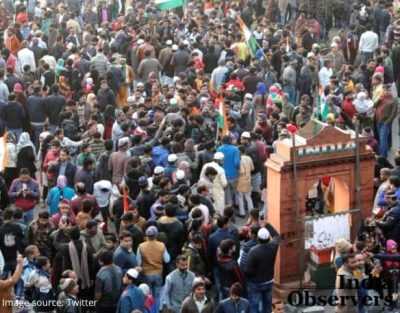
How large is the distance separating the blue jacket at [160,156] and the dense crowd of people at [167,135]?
0.02 metres

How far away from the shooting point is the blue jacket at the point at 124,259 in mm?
12664

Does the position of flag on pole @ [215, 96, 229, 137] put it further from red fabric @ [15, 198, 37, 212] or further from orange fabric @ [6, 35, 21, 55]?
orange fabric @ [6, 35, 21, 55]

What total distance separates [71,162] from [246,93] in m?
5.35

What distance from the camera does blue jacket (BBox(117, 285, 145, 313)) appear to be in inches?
463

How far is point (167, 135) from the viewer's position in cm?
1722

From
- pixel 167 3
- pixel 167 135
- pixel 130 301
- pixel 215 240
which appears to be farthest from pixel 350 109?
pixel 130 301

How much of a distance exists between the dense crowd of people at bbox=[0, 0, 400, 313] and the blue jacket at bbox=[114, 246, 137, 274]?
1 centimetres

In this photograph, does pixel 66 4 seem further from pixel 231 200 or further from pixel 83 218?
pixel 83 218

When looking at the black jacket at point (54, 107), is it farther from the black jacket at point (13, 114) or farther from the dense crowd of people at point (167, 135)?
the black jacket at point (13, 114)

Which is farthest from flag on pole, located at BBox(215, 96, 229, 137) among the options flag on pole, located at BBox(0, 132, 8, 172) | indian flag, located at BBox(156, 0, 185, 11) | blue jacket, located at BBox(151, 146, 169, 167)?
indian flag, located at BBox(156, 0, 185, 11)

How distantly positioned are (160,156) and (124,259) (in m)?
3.81

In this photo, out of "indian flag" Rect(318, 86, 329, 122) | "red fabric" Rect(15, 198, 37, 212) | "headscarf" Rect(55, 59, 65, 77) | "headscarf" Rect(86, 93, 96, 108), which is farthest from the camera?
"headscarf" Rect(55, 59, 65, 77)

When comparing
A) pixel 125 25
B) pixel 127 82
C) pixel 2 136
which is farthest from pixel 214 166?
pixel 125 25

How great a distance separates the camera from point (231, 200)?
17438 millimetres
